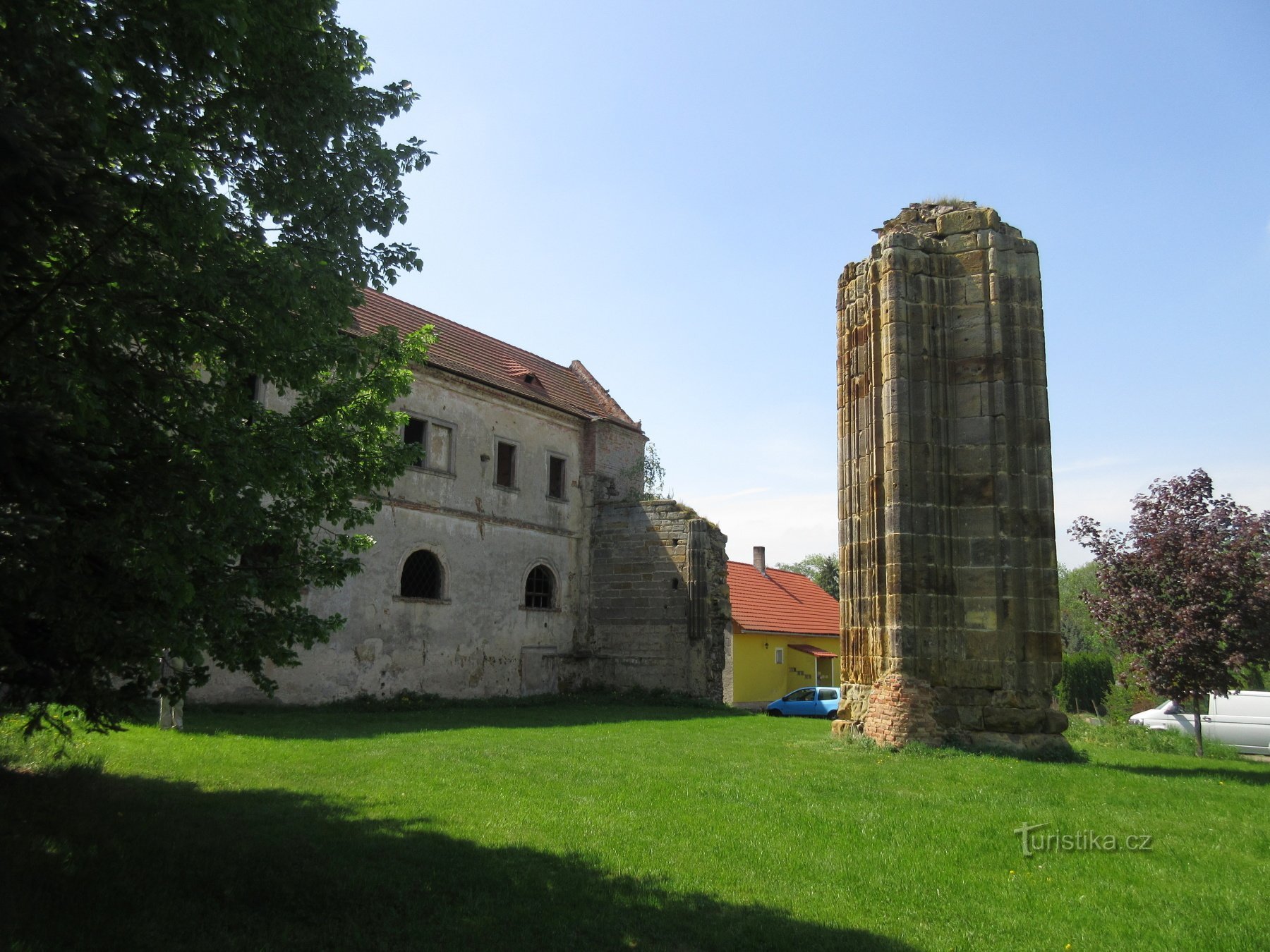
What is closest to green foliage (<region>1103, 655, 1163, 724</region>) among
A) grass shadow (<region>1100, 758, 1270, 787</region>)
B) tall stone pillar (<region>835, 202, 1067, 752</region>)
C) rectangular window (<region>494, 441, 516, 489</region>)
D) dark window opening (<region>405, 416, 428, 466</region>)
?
grass shadow (<region>1100, 758, 1270, 787</region>)

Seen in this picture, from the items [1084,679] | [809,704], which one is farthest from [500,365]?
[1084,679]

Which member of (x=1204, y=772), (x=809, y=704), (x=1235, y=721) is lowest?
(x=809, y=704)

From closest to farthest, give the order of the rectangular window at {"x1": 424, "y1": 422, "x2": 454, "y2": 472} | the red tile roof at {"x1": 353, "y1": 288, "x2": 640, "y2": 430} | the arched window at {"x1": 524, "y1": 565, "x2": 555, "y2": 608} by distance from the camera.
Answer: the rectangular window at {"x1": 424, "y1": 422, "x2": 454, "y2": 472} → the red tile roof at {"x1": 353, "y1": 288, "x2": 640, "y2": 430} → the arched window at {"x1": 524, "y1": 565, "x2": 555, "y2": 608}

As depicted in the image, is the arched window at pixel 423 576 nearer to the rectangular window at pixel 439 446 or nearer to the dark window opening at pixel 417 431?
the rectangular window at pixel 439 446

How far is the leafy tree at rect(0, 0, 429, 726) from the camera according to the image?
387 centimetres

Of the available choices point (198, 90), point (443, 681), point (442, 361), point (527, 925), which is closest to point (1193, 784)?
point (527, 925)

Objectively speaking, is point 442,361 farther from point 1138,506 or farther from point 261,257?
point 261,257

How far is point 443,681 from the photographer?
68.3 ft

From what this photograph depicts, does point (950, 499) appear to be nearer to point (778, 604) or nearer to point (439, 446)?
point (439, 446)

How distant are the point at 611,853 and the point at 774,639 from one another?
28.6 m

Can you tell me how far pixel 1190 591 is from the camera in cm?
1377

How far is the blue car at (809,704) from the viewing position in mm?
24859

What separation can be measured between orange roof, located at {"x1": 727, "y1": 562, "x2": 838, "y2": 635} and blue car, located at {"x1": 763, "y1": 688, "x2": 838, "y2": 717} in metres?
5.54

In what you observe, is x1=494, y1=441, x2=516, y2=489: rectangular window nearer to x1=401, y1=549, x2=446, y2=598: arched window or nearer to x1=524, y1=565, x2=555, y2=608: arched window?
x1=524, y1=565, x2=555, y2=608: arched window
